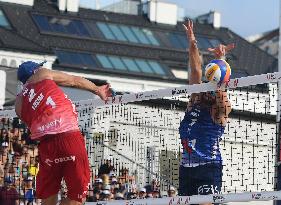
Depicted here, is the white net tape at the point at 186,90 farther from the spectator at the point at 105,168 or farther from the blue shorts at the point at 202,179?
the spectator at the point at 105,168

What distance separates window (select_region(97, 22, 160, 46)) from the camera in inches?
2173

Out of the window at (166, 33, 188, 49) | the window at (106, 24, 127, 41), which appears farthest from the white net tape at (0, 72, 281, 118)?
the window at (166, 33, 188, 49)

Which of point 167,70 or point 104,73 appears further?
point 167,70

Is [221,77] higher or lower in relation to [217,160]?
higher

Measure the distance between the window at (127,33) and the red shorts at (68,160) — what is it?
44.8 metres

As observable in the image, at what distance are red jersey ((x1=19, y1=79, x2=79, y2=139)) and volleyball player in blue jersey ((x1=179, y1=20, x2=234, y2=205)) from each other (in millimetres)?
1618

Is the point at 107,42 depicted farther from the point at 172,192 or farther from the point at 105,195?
the point at 172,192

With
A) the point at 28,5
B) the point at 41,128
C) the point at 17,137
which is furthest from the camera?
the point at 28,5

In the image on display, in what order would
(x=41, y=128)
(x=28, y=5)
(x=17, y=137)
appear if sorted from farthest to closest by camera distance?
(x=28, y=5), (x=17, y=137), (x=41, y=128)

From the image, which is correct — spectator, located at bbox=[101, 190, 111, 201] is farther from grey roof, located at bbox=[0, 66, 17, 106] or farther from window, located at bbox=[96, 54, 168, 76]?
window, located at bbox=[96, 54, 168, 76]

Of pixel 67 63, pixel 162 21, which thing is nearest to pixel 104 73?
pixel 67 63

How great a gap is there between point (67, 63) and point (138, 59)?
616 centimetres

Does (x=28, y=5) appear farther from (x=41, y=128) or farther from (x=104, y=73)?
(x=41, y=128)

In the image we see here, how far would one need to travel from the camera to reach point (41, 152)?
977 centimetres
